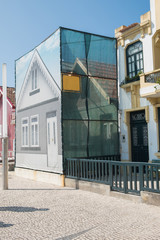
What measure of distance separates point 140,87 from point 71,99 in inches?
119

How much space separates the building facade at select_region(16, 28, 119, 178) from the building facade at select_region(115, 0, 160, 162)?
44 cm

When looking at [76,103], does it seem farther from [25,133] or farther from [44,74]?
[25,133]

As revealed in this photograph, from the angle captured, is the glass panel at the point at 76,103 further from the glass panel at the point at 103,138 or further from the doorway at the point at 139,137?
the doorway at the point at 139,137

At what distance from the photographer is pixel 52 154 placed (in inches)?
493

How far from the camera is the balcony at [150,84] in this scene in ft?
36.5

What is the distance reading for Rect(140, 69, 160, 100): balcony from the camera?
11128mm

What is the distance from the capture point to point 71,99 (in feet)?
39.5

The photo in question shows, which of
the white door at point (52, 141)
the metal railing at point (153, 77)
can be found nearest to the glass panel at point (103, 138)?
the white door at point (52, 141)

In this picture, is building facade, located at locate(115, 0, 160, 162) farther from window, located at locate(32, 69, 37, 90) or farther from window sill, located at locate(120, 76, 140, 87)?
window, located at locate(32, 69, 37, 90)

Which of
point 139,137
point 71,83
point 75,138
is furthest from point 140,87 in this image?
point 75,138

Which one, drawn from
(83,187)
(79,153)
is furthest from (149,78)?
(83,187)

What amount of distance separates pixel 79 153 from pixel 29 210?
4817 mm

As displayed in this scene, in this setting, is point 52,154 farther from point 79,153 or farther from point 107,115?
point 107,115

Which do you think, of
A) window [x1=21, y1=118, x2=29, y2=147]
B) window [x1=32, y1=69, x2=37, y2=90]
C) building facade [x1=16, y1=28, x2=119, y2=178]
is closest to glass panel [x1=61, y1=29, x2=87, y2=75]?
building facade [x1=16, y1=28, x2=119, y2=178]
